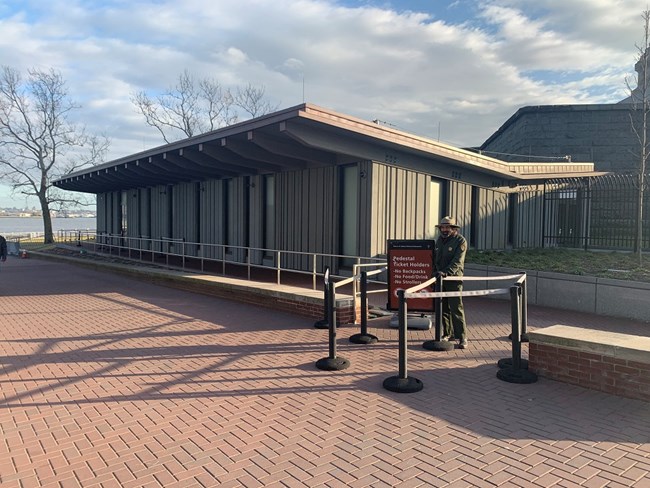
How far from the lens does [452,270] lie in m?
6.31

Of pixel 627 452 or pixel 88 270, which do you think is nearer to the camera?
pixel 627 452

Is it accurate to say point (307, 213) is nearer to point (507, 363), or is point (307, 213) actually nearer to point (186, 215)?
point (186, 215)

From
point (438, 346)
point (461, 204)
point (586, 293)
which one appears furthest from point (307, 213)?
point (438, 346)

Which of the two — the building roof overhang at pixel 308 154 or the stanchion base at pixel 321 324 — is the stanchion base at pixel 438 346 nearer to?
the stanchion base at pixel 321 324

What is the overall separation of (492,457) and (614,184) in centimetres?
1394

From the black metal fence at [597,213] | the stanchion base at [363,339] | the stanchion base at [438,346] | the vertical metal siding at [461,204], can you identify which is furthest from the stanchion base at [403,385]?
the black metal fence at [597,213]

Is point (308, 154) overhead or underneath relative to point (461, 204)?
overhead

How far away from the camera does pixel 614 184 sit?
14570 millimetres

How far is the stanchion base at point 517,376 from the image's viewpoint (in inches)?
196

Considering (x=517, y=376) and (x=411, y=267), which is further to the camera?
(x=411, y=267)

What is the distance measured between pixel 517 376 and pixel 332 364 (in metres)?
2.00

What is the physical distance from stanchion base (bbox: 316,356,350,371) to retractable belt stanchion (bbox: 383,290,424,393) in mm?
721

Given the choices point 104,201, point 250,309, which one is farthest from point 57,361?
point 104,201

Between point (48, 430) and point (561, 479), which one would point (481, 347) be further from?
point (48, 430)
